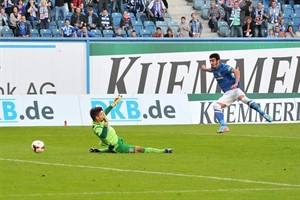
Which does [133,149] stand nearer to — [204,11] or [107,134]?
[107,134]

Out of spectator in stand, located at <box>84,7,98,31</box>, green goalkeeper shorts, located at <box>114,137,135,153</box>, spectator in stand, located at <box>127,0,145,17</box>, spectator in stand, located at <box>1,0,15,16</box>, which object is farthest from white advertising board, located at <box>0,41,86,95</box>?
green goalkeeper shorts, located at <box>114,137,135,153</box>

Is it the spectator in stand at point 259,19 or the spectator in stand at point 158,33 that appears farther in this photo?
the spectator in stand at point 259,19

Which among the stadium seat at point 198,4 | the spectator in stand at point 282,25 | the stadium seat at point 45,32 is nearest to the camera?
the stadium seat at point 45,32

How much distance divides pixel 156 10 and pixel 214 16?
A: 2395mm

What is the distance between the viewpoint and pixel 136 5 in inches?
1603

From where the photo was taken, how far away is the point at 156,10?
133ft

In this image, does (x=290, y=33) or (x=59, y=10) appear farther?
(x=290, y=33)

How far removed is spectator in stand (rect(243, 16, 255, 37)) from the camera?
132ft

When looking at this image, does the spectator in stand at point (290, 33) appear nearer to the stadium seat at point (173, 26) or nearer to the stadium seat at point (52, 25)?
the stadium seat at point (173, 26)

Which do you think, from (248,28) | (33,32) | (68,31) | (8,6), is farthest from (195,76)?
(8,6)

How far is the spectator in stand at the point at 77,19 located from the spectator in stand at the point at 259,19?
22.7 ft

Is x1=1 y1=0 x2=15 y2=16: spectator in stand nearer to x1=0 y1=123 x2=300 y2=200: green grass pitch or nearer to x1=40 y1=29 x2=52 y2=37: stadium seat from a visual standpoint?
x1=40 y1=29 x2=52 y2=37: stadium seat

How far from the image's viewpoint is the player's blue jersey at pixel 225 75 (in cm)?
2848

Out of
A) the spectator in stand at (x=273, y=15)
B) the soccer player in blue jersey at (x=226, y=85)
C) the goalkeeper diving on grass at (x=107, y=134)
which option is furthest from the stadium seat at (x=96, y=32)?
the goalkeeper diving on grass at (x=107, y=134)
